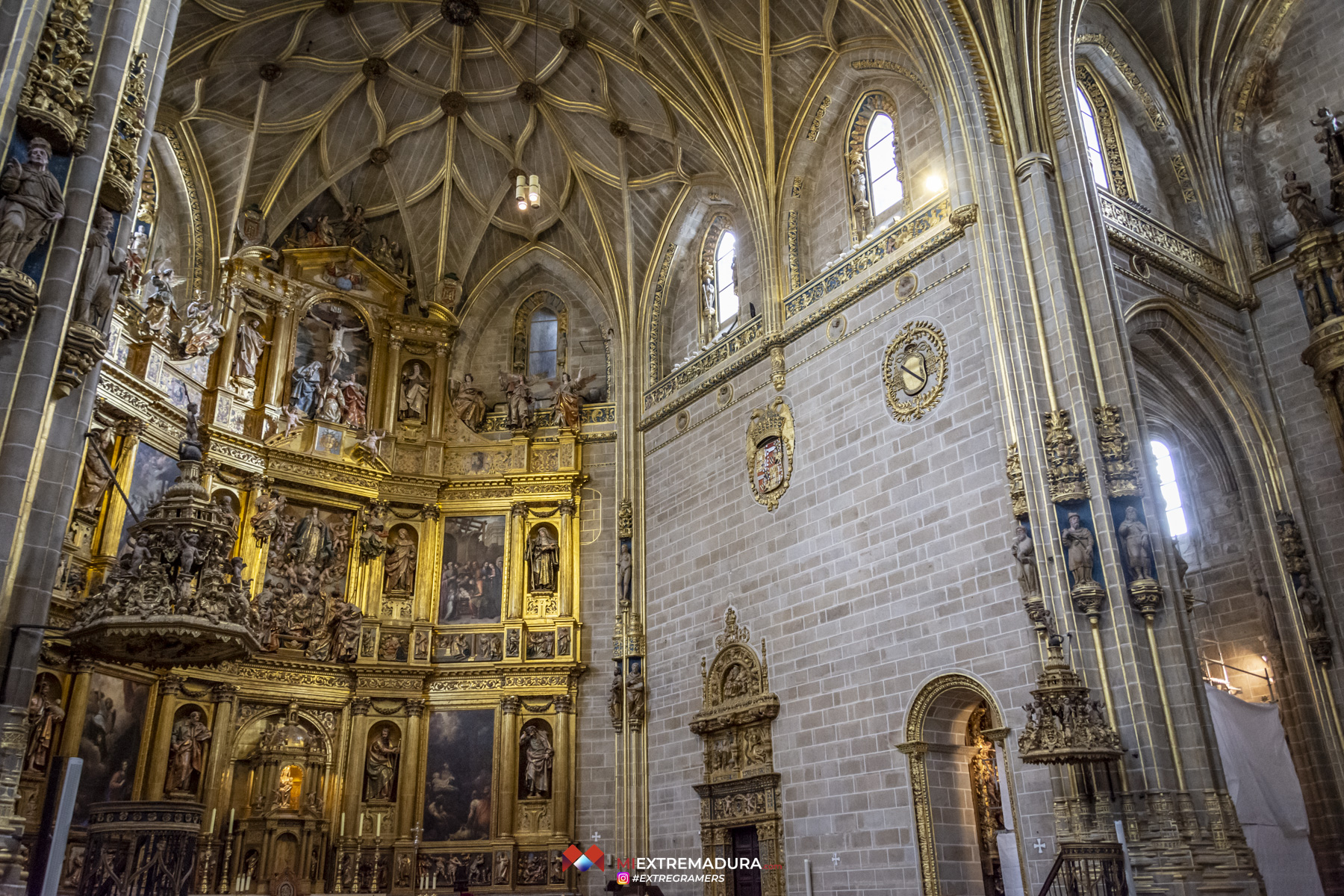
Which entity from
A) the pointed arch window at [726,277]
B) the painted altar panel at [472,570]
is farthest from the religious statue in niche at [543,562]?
the pointed arch window at [726,277]

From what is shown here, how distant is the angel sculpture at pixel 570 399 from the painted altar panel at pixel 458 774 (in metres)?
6.21

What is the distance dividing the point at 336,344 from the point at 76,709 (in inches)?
355

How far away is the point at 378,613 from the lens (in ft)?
67.7

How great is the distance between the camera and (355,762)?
19375 mm

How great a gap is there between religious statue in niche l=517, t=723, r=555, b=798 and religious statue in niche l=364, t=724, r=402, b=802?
7.68 feet

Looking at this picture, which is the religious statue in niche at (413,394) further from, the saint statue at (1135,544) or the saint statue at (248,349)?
the saint statue at (1135,544)

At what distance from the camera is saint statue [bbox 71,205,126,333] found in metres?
8.82

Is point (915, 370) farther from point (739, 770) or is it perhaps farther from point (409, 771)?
point (409, 771)

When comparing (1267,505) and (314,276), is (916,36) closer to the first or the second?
(1267,505)

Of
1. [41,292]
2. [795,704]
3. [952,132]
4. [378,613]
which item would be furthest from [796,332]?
[41,292]

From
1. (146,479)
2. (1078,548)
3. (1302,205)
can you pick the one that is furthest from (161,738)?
(1302,205)

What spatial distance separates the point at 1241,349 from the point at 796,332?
7.28m

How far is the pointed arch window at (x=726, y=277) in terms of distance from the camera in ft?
69.1

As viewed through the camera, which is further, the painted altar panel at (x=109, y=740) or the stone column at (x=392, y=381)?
the stone column at (x=392, y=381)
